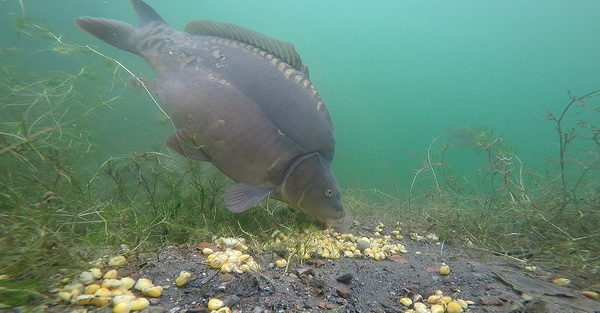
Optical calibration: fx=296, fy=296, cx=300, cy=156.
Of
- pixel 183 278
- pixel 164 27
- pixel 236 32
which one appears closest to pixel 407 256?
pixel 183 278

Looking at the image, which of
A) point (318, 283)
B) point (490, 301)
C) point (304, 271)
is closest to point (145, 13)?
point (304, 271)

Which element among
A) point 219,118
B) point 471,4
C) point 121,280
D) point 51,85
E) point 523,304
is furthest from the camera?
point 471,4

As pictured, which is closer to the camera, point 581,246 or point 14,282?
point 14,282

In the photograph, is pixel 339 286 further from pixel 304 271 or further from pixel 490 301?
pixel 490 301

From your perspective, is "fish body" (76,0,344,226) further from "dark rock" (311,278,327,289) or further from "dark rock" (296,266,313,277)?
"dark rock" (311,278,327,289)

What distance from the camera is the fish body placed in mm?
3561

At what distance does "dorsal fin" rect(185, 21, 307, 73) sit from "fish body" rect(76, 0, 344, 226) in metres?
0.02

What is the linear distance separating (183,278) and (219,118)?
2.13 m

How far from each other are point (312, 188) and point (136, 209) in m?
1.90

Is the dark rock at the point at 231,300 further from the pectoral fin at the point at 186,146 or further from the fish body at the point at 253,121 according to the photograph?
the pectoral fin at the point at 186,146

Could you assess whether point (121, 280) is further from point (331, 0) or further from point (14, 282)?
point (331, 0)

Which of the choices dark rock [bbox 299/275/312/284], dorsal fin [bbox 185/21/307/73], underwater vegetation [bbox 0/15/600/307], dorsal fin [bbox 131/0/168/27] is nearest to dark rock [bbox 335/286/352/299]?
dark rock [bbox 299/275/312/284]

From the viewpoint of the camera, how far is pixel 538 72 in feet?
282

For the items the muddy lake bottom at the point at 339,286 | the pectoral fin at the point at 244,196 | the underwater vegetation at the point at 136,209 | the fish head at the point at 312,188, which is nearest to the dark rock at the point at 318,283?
the muddy lake bottom at the point at 339,286
